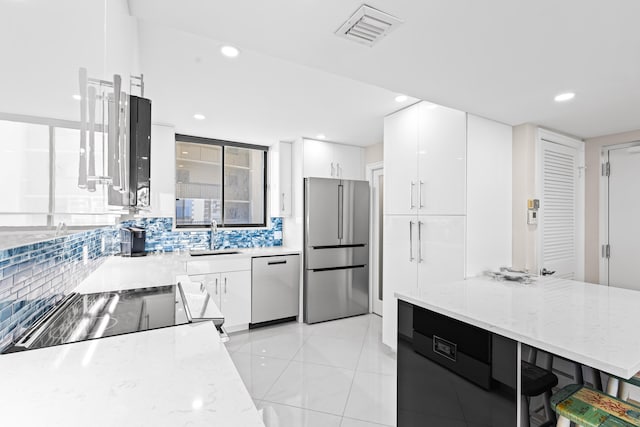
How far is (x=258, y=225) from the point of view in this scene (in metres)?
4.25

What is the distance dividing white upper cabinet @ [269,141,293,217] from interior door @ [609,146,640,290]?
337 cm

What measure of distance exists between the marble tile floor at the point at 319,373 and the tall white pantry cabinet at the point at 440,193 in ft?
1.41

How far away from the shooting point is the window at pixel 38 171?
12.5 inches

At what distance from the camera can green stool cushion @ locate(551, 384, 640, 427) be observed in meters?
1.11

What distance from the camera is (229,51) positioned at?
1760mm

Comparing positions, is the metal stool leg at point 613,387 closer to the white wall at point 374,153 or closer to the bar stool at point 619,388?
the bar stool at point 619,388

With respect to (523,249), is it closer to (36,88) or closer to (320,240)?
(320,240)

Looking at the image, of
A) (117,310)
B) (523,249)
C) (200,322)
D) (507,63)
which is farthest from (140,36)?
(523,249)

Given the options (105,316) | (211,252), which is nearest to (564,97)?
(105,316)

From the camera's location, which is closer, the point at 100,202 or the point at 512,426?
the point at 100,202

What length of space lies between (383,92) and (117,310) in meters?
2.24

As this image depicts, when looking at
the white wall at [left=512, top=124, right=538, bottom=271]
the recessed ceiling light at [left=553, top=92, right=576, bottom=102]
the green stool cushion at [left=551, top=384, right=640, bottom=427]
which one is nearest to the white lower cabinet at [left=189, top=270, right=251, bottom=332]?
the white wall at [left=512, top=124, right=538, bottom=271]

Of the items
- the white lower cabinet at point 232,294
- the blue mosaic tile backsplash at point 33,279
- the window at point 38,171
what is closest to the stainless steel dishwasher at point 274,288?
the white lower cabinet at point 232,294

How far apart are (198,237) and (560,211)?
12.9 feet
